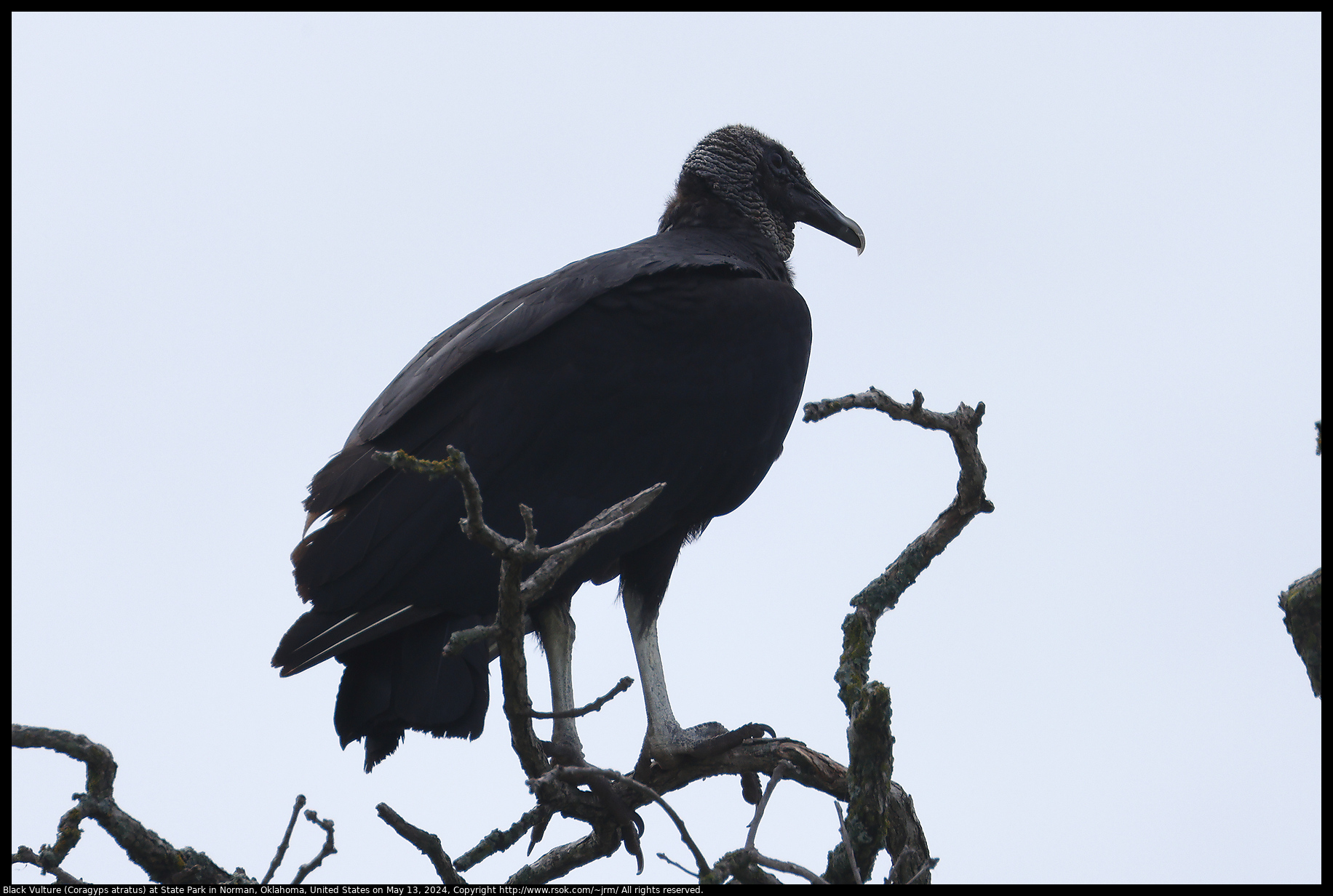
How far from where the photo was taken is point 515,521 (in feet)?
10.7

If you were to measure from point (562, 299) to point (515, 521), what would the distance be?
65 cm

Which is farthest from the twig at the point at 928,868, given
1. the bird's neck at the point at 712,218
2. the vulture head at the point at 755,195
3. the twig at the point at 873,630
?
the vulture head at the point at 755,195

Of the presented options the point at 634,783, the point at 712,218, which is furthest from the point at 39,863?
the point at 712,218

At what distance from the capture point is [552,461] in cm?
333

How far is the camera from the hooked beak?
14.8ft

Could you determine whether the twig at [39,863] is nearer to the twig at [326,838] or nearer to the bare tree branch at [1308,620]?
the twig at [326,838]

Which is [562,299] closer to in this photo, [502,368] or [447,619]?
[502,368]

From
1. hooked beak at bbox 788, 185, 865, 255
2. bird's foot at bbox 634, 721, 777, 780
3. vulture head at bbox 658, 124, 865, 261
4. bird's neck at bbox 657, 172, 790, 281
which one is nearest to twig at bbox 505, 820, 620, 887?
bird's foot at bbox 634, 721, 777, 780

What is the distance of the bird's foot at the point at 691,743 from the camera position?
3.22m

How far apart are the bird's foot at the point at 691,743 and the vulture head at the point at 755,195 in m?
1.85

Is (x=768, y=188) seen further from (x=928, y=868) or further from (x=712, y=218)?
(x=928, y=868)

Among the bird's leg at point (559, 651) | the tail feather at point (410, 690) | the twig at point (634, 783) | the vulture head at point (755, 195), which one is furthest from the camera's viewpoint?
the vulture head at point (755, 195)

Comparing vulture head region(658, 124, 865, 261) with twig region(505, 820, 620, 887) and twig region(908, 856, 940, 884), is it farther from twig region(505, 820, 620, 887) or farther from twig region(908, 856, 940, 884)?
twig region(908, 856, 940, 884)
